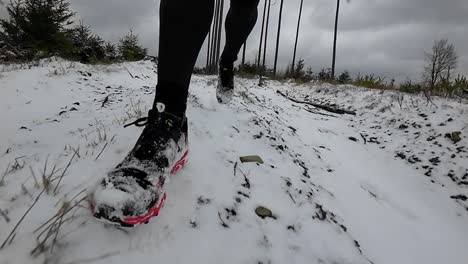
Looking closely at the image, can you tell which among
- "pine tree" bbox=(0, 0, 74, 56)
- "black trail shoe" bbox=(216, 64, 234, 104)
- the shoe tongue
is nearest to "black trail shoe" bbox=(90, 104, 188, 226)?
the shoe tongue

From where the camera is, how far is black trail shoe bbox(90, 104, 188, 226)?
77 cm

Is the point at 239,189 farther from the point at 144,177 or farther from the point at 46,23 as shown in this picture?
the point at 46,23

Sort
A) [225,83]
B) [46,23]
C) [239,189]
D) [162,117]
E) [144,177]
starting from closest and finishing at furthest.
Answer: [144,177] → [162,117] → [239,189] → [225,83] → [46,23]

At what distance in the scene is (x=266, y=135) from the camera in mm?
1971

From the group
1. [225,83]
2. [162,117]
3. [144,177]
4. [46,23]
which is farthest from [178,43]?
[46,23]

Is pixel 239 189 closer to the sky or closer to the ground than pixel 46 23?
closer to the ground

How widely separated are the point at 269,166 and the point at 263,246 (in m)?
0.60

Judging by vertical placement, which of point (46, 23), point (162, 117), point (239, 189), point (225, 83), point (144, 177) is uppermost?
point (46, 23)

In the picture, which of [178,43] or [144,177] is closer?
[144,177]

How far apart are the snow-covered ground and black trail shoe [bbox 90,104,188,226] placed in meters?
0.07

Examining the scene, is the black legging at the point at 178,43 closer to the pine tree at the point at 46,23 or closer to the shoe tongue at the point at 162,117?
the shoe tongue at the point at 162,117

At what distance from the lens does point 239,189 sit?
4.10 feet

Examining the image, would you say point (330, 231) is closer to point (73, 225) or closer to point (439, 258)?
point (439, 258)

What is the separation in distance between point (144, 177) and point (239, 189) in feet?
1.57
